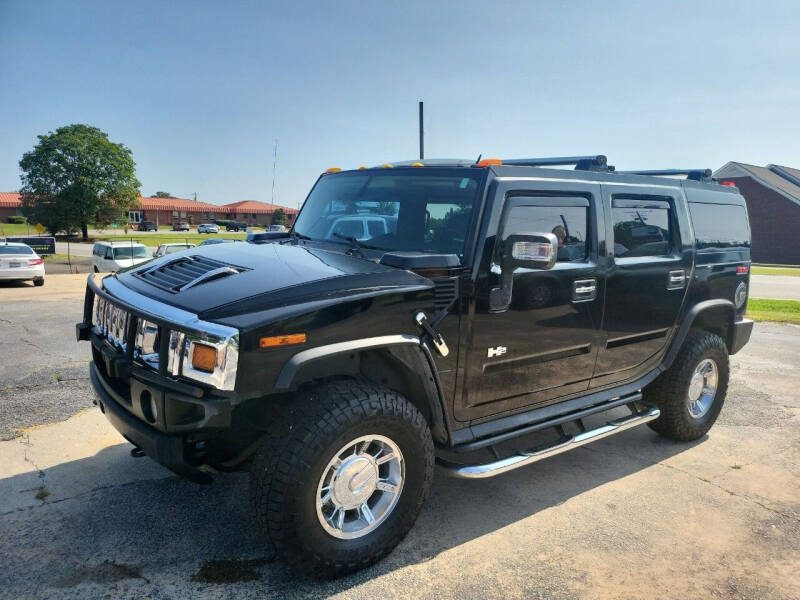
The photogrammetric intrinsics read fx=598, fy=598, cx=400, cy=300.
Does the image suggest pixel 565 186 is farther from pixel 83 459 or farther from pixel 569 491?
pixel 83 459

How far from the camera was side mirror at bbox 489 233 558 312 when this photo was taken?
296 centimetres

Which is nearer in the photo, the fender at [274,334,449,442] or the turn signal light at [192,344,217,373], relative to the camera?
the turn signal light at [192,344,217,373]

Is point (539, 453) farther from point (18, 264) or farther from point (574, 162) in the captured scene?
point (18, 264)

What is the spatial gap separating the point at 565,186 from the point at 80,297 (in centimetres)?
1264

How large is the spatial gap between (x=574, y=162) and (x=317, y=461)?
2.63 metres

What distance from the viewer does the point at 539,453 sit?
345 centimetres

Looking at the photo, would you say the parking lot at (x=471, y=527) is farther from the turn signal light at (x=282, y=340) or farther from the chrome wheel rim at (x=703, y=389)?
the turn signal light at (x=282, y=340)

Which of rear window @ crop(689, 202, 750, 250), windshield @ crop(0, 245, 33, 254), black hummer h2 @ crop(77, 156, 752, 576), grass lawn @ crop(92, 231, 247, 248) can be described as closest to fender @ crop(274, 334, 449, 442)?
black hummer h2 @ crop(77, 156, 752, 576)

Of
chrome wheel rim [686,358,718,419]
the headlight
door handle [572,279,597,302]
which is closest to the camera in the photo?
door handle [572,279,597,302]

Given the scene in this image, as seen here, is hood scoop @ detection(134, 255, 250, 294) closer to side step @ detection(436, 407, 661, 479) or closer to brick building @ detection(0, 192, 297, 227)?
side step @ detection(436, 407, 661, 479)

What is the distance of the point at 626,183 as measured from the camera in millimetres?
4145

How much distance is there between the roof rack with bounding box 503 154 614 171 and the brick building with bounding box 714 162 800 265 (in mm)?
45100

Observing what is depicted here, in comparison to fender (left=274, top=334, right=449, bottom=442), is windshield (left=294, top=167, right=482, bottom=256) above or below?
above

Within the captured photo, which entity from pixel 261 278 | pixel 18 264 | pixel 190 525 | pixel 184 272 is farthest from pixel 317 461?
pixel 18 264
